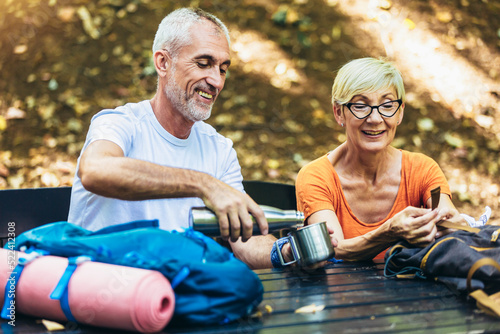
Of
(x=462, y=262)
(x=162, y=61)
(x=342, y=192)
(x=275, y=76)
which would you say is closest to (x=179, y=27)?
(x=162, y=61)

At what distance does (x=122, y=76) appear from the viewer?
193 inches

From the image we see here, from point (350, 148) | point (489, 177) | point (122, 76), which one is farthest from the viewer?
point (122, 76)

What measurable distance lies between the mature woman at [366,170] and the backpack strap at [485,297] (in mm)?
791

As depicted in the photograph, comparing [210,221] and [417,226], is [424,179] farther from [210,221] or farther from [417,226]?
[210,221]

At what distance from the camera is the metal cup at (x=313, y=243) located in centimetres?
184

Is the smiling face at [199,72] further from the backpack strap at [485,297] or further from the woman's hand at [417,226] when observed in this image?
the backpack strap at [485,297]

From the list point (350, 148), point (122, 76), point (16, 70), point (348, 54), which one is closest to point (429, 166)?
point (350, 148)

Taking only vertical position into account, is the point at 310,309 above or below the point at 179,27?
below

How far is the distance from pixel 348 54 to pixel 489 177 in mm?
1808

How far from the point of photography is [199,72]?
96.0 inches

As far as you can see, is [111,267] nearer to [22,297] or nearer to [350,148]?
[22,297]

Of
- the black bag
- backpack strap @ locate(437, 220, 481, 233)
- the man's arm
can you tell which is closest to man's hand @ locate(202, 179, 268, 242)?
the man's arm

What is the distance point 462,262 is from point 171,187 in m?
0.98

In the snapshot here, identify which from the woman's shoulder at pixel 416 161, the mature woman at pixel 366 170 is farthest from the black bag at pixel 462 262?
the woman's shoulder at pixel 416 161
